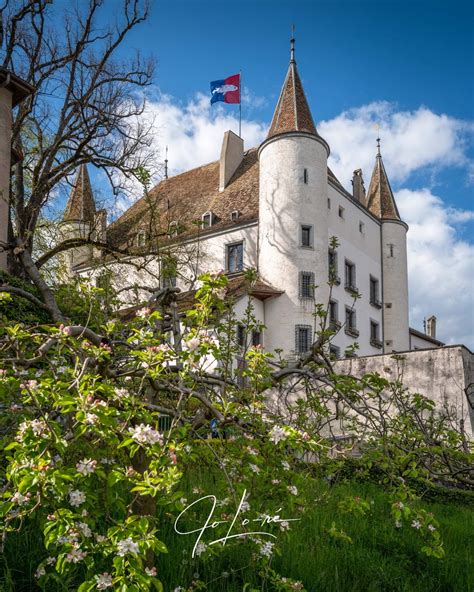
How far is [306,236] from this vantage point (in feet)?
104

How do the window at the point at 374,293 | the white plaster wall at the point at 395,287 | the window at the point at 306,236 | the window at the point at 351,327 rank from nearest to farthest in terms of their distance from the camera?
the window at the point at 306,236 < the window at the point at 351,327 < the window at the point at 374,293 < the white plaster wall at the point at 395,287

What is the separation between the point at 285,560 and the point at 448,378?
513 inches

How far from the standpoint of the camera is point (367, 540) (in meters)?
6.07

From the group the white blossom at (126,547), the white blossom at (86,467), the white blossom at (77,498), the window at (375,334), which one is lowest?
the white blossom at (126,547)

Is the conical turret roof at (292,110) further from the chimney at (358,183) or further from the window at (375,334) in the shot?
the window at (375,334)

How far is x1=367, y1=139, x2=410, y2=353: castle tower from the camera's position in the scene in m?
37.6

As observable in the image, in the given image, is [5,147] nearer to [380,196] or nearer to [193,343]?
[193,343]

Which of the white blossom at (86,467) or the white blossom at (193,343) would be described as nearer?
the white blossom at (86,467)

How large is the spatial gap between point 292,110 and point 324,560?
30.8 m

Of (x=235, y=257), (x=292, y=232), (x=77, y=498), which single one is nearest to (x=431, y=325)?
(x=235, y=257)

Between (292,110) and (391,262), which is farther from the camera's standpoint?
(391,262)

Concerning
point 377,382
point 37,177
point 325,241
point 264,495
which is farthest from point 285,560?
point 325,241

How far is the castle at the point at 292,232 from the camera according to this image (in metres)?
30.6

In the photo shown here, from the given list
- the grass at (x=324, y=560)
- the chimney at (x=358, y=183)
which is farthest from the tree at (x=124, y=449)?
the chimney at (x=358, y=183)
